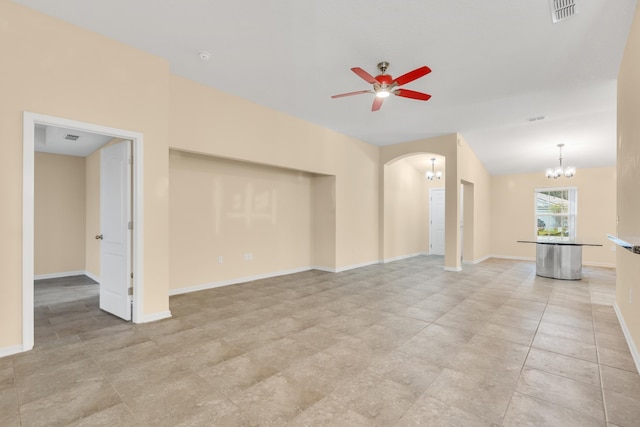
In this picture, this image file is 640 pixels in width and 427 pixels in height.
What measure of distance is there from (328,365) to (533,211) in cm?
891

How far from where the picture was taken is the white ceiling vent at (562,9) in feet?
8.50

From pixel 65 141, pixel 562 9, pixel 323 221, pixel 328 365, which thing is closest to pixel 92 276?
pixel 65 141

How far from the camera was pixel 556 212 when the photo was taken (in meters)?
8.56

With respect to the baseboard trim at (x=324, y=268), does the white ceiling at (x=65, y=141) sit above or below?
above

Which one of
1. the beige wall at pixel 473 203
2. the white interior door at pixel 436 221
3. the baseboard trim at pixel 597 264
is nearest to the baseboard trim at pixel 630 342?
the beige wall at pixel 473 203

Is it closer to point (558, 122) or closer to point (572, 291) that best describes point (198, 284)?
point (572, 291)

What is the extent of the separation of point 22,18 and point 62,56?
0.36 m

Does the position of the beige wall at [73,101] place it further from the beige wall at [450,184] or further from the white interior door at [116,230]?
the beige wall at [450,184]

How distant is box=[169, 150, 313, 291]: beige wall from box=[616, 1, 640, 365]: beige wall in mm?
4864

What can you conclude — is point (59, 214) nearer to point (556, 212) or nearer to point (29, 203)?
point (29, 203)

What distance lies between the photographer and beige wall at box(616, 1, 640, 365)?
2576 mm

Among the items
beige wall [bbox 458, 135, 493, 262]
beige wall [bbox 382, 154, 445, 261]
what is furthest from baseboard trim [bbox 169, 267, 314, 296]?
beige wall [bbox 458, 135, 493, 262]

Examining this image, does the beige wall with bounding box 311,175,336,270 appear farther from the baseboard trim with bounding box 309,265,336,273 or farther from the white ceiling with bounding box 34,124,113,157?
the white ceiling with bounding box 34,124,113,157

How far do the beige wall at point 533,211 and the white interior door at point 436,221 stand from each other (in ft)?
4.97
